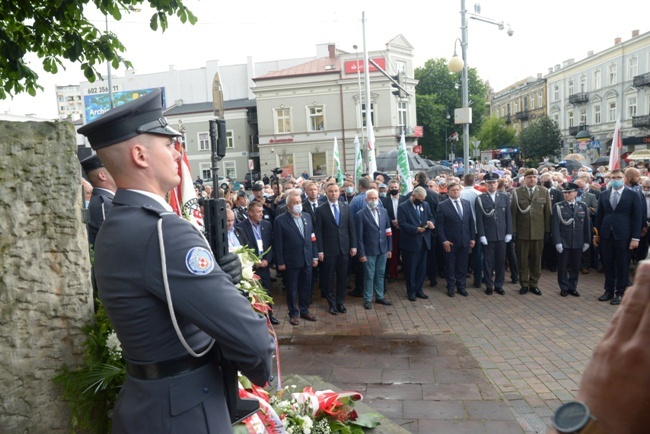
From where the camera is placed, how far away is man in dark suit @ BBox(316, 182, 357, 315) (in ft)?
29.7

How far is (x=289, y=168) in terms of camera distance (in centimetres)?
4791

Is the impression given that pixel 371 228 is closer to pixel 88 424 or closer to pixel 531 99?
pixel 88 424

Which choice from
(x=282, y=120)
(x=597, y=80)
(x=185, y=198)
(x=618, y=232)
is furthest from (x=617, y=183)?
(x=597, y=80)

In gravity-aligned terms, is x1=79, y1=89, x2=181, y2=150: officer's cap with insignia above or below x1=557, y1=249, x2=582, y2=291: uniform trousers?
above

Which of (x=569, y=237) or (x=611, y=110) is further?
(x=611, y=110)

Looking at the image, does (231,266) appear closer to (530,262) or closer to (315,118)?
(530,262)

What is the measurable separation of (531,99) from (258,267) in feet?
249

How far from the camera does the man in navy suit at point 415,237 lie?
975 cm

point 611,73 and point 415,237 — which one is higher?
point 611,73

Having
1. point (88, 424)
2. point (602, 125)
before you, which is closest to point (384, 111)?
point (602, 125)

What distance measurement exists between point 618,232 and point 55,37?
8782 mm

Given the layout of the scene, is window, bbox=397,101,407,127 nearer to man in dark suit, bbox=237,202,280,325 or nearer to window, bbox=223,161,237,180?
window, bbox=223,161,237,180

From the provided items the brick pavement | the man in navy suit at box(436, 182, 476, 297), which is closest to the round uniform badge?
the brick pavement

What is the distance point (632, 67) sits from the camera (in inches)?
1953
